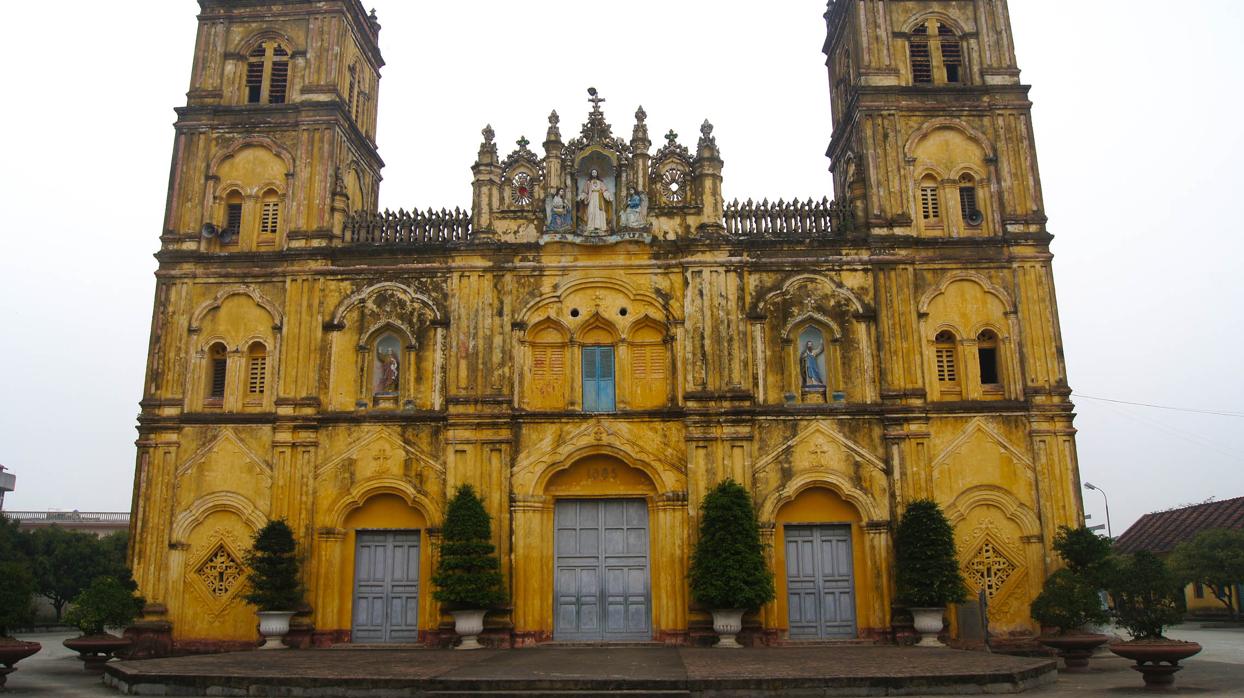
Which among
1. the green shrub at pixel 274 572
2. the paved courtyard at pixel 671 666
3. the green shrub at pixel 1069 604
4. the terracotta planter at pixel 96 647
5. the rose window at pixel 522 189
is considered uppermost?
the rose window at pixel 522 189

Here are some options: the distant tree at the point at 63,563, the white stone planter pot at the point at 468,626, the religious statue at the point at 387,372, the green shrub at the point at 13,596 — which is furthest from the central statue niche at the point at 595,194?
the distant tree at the point at 63,563

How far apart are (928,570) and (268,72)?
19757 millimetres

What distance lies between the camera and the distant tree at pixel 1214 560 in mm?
31328

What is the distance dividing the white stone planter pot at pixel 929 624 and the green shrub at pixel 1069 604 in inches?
72.8

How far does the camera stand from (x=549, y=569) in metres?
21.8

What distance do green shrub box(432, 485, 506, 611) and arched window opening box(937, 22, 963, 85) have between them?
1560 cm

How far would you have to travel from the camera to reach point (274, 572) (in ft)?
68.8

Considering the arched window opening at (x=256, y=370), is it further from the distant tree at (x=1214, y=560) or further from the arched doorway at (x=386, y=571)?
the distant tree at (x=1214, y=560)

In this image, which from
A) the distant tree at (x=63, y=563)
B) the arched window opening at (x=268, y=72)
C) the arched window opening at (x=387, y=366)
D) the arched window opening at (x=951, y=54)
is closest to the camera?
the arched window opening at (x=387, y=366)

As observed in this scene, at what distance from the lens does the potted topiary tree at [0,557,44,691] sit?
16.8 m

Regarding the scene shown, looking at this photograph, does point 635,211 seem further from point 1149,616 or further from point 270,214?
point 1149,616

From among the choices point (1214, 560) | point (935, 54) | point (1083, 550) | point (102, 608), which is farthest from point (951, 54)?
point (102, 608)

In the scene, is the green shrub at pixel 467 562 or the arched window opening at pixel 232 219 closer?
the green shrub at pixel 467 562

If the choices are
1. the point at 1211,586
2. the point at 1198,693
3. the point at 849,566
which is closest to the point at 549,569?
the point at 849,566
